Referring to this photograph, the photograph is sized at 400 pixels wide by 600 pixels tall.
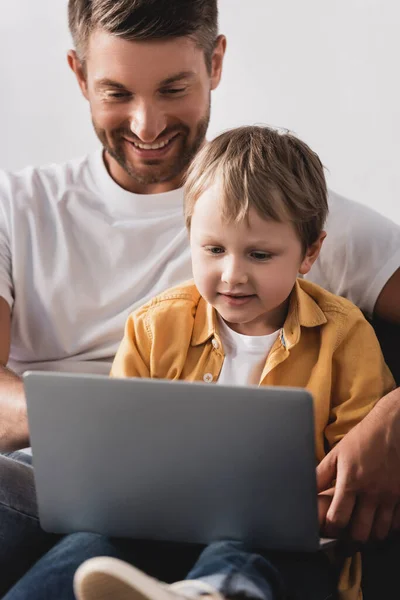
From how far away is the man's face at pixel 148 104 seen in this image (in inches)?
73.1

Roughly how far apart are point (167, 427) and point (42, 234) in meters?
0.87

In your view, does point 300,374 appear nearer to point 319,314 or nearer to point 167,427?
point 319,314

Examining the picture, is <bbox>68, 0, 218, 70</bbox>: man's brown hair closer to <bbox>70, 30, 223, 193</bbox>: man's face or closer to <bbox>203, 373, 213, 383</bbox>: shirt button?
<bbox>70, 30, 223, 193</bbox>: man's face

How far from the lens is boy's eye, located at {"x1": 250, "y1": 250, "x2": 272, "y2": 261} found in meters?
1.53

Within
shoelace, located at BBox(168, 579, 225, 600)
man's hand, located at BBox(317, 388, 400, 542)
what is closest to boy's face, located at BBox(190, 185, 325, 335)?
man's hand, located at BBox(317, 388, 400, 542)

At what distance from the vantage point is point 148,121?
190cm

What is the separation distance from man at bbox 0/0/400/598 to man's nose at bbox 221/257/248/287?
39 cm

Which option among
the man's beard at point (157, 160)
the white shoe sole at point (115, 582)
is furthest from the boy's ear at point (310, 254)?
the white shoe sole at point (115, 582)

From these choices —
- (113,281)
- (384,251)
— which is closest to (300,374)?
A: (384,251)

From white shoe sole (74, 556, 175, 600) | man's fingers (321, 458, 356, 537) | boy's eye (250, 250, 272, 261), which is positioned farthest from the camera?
boy's eye (250, 250, 272, 261)

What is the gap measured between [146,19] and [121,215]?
0.39m

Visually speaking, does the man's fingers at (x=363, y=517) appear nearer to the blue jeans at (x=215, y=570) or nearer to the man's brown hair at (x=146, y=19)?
the blue jeans at (x=215, y=570)

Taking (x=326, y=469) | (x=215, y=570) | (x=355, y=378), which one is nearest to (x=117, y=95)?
(x=355, y=378)

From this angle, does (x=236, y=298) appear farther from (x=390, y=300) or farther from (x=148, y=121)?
(x=148, y=121)
